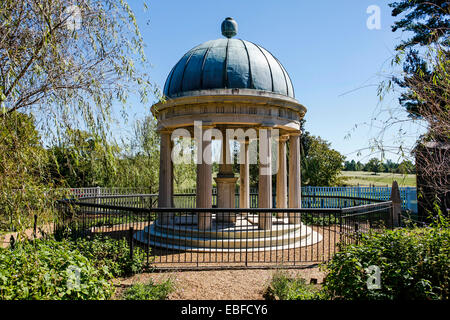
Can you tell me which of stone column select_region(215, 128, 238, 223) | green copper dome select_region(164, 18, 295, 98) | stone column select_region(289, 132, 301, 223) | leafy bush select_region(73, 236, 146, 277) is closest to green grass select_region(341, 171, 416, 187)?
stone column select_region(289, 132, 301, 223)

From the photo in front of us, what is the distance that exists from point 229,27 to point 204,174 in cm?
684

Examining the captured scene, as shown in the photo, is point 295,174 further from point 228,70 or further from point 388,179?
point 388,179

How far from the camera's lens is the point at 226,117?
9.72 m

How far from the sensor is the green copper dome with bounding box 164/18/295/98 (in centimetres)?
1012

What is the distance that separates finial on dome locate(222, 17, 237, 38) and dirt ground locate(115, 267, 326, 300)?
9.90 meters

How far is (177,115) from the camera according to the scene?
33.7ft

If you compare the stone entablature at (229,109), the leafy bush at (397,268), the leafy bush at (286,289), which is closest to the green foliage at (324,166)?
the stone entablature at (229,109)

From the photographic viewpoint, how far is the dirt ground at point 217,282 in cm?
550

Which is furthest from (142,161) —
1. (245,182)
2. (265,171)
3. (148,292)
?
(148,292)

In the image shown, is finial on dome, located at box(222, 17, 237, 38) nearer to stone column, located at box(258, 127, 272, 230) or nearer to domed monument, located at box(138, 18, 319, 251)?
domed monument, located at box(138, 18, 319, 251)

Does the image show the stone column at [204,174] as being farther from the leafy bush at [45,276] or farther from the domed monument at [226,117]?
the leafy bush at [45,276]

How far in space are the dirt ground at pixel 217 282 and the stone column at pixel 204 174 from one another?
9.82 ft

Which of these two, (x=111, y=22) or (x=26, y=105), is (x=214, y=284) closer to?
(x=26, y=105)
